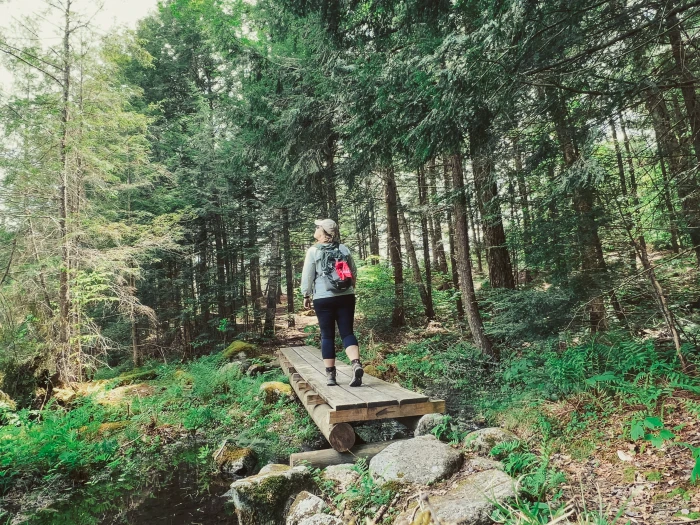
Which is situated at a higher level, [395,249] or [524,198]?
[395,249]

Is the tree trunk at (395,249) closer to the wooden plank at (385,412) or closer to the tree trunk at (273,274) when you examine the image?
the tree trunk at (273,274)

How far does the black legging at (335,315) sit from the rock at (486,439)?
75.1 inches

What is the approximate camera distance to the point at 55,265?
9.16 metres

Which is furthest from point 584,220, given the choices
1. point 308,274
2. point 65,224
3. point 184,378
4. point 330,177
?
point 65,224

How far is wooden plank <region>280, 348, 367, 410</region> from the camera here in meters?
4.64

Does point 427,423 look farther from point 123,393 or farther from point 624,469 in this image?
point 123,393

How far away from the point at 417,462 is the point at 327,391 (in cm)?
191

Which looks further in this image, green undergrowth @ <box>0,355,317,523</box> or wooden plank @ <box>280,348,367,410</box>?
green undergrowth @ <box>0,355,317,523</box>

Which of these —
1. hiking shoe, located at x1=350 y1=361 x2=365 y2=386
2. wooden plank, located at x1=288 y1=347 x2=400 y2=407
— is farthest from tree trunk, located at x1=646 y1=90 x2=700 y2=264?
hiking shoe, located at x1=350 y1=361 x2=365 y2=386

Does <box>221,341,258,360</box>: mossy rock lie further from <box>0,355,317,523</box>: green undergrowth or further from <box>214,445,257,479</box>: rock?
<box>214,445,257,479</box>: rock

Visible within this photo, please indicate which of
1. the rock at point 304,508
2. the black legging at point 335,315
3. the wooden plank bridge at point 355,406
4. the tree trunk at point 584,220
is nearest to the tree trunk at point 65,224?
the wooden plank bridge at point 355,406

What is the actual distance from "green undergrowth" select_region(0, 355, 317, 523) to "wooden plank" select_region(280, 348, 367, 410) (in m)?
0.86

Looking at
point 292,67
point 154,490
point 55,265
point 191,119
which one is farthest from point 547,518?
point 191,119

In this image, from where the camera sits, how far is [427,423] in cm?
486
